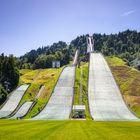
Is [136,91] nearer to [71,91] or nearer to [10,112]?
[71,91]

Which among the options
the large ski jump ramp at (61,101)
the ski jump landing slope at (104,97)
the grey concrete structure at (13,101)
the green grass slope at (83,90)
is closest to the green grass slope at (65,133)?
the ski jump landing slope at (104,97)

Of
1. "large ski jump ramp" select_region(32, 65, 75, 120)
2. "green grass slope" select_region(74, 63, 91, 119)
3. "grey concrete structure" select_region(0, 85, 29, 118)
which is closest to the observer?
"large ski jump ramp" select_region(32, 65, 75, 120)

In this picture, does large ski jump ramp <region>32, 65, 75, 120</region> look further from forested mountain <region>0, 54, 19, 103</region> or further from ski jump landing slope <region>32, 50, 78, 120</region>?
forested mountain <region>0, 54, 19, 103</region>

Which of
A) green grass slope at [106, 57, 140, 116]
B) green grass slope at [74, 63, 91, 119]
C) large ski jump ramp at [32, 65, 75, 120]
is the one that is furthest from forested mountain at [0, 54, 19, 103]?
green grass slope at [106, 57, 140, 116]

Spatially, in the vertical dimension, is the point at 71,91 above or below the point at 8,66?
below

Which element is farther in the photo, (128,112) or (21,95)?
(21,95)

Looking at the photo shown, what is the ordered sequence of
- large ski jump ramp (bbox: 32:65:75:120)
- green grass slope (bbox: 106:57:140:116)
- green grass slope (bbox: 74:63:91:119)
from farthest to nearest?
green grass slope (bbox: 74:63:91:119)
green grass slope (bbox: 106:57:140:116)
large ski jump ramp (bbox: 32:65:75:120)

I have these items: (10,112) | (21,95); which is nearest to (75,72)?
(21,95)

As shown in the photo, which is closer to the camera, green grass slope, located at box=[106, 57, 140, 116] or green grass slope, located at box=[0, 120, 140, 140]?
green grass slope, located at box=[0, 120, 140, 140]
